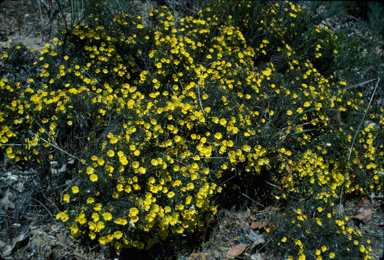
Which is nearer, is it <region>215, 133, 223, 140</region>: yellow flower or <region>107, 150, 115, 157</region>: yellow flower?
<region>107, 150, 115, 157</region>: yellow flower

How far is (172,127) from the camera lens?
2.84m

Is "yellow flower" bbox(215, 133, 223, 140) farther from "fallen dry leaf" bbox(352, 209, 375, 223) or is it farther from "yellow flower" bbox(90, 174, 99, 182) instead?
"fallen dry leaf" bbox(352, 209, 375, 223)

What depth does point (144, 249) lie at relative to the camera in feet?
8.84

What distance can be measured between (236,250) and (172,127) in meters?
1.38

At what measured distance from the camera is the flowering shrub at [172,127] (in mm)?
2549

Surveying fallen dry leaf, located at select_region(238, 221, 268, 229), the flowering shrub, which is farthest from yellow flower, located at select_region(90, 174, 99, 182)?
fallen dry leaf, located at select_region(238, 221, 268, 229)

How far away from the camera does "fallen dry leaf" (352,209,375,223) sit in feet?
11.3

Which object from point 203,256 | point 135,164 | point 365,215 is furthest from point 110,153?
point 365,215

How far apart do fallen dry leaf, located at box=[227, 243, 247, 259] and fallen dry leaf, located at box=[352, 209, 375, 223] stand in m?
1.57

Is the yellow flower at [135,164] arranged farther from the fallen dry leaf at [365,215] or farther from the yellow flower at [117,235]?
the fallen dry leaf at [365,215]

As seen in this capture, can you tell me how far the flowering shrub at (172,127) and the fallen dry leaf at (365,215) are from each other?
28 centimetres

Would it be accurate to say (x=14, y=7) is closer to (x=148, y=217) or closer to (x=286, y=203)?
(x=148, y=217)

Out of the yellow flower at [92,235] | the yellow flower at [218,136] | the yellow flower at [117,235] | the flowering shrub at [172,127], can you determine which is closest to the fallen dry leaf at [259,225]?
the flowering shrub at [172,127]

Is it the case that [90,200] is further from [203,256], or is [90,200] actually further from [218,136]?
[218,136]
